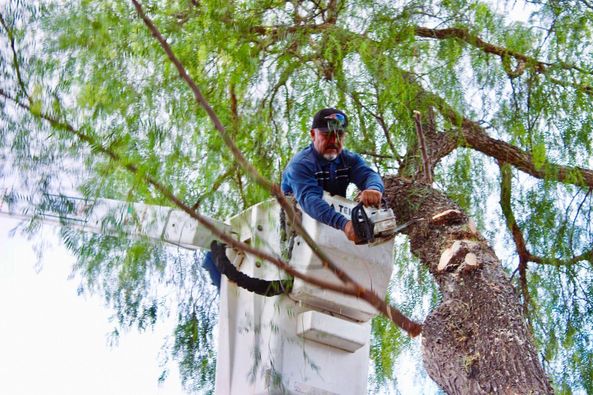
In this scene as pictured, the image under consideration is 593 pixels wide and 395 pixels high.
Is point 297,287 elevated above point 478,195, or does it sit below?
below

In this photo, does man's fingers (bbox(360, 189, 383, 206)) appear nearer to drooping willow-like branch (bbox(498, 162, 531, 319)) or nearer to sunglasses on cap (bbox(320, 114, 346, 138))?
sunglasses on cap (bbox(320, 114, 346, 138))

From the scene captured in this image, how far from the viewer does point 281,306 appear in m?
3.47

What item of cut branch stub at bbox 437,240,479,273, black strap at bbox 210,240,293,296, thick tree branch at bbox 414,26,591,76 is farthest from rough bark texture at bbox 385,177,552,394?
thick tree branch at bbox 414,26,591,76

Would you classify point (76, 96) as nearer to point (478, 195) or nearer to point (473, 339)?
point (473, 339)

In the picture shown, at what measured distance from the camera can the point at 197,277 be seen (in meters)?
3.80

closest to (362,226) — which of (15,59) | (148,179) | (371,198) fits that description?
(371,198)

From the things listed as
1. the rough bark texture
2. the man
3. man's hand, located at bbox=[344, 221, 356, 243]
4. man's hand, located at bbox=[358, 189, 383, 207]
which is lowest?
the rough bark texture

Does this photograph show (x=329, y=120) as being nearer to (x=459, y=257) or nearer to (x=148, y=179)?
(x=459, y=257)

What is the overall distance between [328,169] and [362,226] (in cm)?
38

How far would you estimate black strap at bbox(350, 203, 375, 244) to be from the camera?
3332 millimetres

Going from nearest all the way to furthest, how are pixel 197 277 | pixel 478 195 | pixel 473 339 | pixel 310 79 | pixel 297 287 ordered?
pixel 473 339
pixel 297 287
pixel 197 277
pixel 310 79
pixel 478 195

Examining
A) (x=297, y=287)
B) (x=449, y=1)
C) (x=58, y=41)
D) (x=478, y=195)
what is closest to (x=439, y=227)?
(x=297, y=287)

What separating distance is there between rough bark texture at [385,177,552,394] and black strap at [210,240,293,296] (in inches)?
18.5

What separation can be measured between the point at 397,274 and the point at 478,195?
0.45 meters
